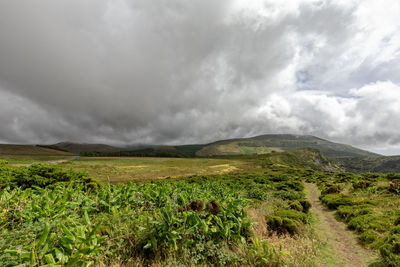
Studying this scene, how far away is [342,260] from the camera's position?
584 cm

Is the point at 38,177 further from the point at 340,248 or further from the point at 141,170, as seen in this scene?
the point at 141,170

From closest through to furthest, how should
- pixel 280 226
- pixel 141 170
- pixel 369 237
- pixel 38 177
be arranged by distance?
pixel 280 226 < pixel 369 237 < pixel 38 177 < pixel 141 170

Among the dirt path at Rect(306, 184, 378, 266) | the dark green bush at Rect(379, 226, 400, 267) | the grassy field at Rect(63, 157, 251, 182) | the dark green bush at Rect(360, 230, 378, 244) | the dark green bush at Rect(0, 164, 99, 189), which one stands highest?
the dark green bush at Rect(0, 164, 99, 189)

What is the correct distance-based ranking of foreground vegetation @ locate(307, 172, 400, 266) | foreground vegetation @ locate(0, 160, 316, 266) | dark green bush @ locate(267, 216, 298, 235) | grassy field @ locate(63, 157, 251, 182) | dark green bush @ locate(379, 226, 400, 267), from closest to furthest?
1. foreground vegetation @ locate(0, 160, 316, 266)
2. dark green bush @ locate(379, 226, 400, 267)
3. foreground vegetation @ locate(307, 172, 400, 266)
4. dark green bush @ locate(267, 216, 298, 235)
5. grassy field @ locate(63, 157, 251, 182)

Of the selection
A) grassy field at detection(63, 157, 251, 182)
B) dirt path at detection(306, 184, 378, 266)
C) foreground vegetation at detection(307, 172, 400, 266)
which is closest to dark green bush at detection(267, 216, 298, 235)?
dirt path at detection(306, 184, 378, 266)

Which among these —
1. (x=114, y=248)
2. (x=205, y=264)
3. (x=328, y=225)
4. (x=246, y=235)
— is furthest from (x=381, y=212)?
(x=114, y=248)

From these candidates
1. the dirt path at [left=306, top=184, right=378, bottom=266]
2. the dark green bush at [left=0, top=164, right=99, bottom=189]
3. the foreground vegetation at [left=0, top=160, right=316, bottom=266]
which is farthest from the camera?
the dark green bush at [left=0, top=164, right=99, bottom=189]

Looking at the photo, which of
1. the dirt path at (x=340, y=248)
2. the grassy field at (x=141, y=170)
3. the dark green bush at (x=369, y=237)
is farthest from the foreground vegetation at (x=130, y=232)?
the grassy field at (x=141, y=170)

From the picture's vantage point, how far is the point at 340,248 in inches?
271

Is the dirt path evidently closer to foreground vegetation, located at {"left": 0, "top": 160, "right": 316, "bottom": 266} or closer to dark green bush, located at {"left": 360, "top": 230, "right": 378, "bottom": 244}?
dark green bush, located at {"left": 360, "top": 230, "right": 378, "bottom": 244}

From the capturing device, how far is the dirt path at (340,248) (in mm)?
5730

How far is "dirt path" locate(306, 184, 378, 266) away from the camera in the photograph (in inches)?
→ 226

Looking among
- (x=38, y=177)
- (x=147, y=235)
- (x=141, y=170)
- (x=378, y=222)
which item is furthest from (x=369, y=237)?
(x=141, y=170)

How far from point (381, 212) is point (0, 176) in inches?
988
